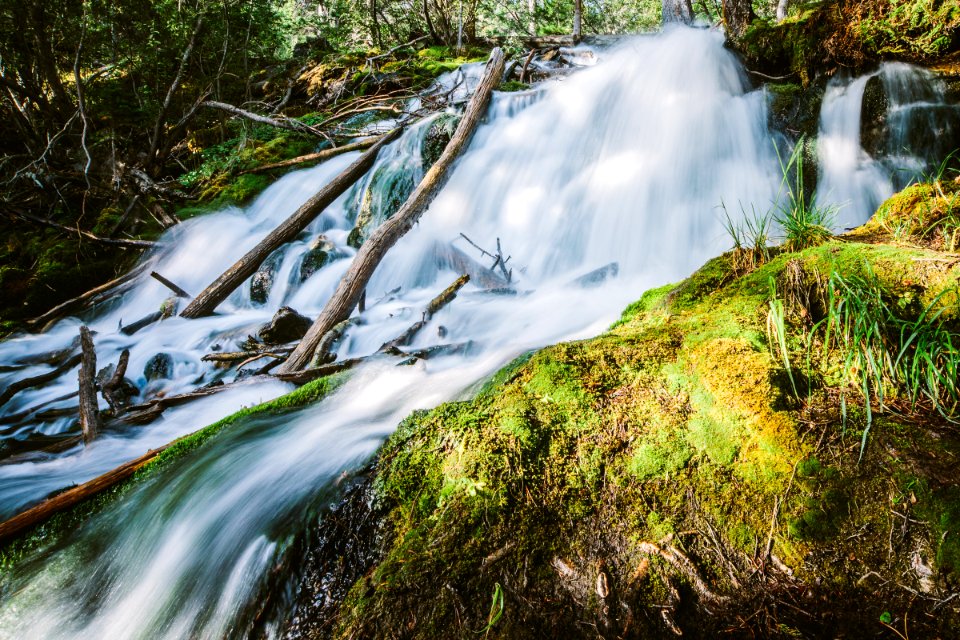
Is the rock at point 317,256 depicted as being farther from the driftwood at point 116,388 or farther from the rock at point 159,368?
the driftwood at point 116,388

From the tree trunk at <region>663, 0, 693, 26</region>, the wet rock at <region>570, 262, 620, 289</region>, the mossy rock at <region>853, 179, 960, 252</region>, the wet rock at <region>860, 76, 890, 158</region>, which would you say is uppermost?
the tree trunk at <region>663, 0, 693, 26</region>

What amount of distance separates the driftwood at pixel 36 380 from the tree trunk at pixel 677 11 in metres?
15.0

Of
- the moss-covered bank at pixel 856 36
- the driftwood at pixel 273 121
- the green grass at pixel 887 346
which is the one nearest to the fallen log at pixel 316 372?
the green grass at pixel 887 346

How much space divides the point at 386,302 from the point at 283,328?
153cm

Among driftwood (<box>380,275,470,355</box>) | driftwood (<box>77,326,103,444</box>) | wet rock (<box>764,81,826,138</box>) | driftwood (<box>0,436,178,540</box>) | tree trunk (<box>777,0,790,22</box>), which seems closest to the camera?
driftwood (<box>0,436,178,540</box>)

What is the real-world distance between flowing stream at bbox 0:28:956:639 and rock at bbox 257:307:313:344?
60 cm

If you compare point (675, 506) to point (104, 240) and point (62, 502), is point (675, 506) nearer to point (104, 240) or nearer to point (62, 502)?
point (62, 502)

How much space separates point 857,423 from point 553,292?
4.05 metres

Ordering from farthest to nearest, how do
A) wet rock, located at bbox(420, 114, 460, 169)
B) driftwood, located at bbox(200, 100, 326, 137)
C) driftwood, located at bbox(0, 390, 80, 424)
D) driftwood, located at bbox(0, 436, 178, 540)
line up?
driftwood, located at bbox(200, 100, 326, 137)
wet rock, located at bbox(420, 114, 460, 169)
driftwood, located at bbox(0, 390, 80, 424)
driftwood, located at bbox(0, 436, 178, 540)

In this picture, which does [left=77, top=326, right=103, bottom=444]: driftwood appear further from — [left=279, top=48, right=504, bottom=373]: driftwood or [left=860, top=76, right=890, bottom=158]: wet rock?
[left=860, top=76, right=890, bottom=158]: wet rock

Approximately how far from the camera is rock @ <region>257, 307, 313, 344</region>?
193 inches

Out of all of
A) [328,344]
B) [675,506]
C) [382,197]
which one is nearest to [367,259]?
[328,344]

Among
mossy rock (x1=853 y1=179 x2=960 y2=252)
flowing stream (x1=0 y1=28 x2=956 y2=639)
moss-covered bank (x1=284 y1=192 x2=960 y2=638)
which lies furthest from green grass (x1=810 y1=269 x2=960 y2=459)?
flowing stream (x1=0 y1=28 x2=956 y2=639)

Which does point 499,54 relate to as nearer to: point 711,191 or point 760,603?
point 711,191
